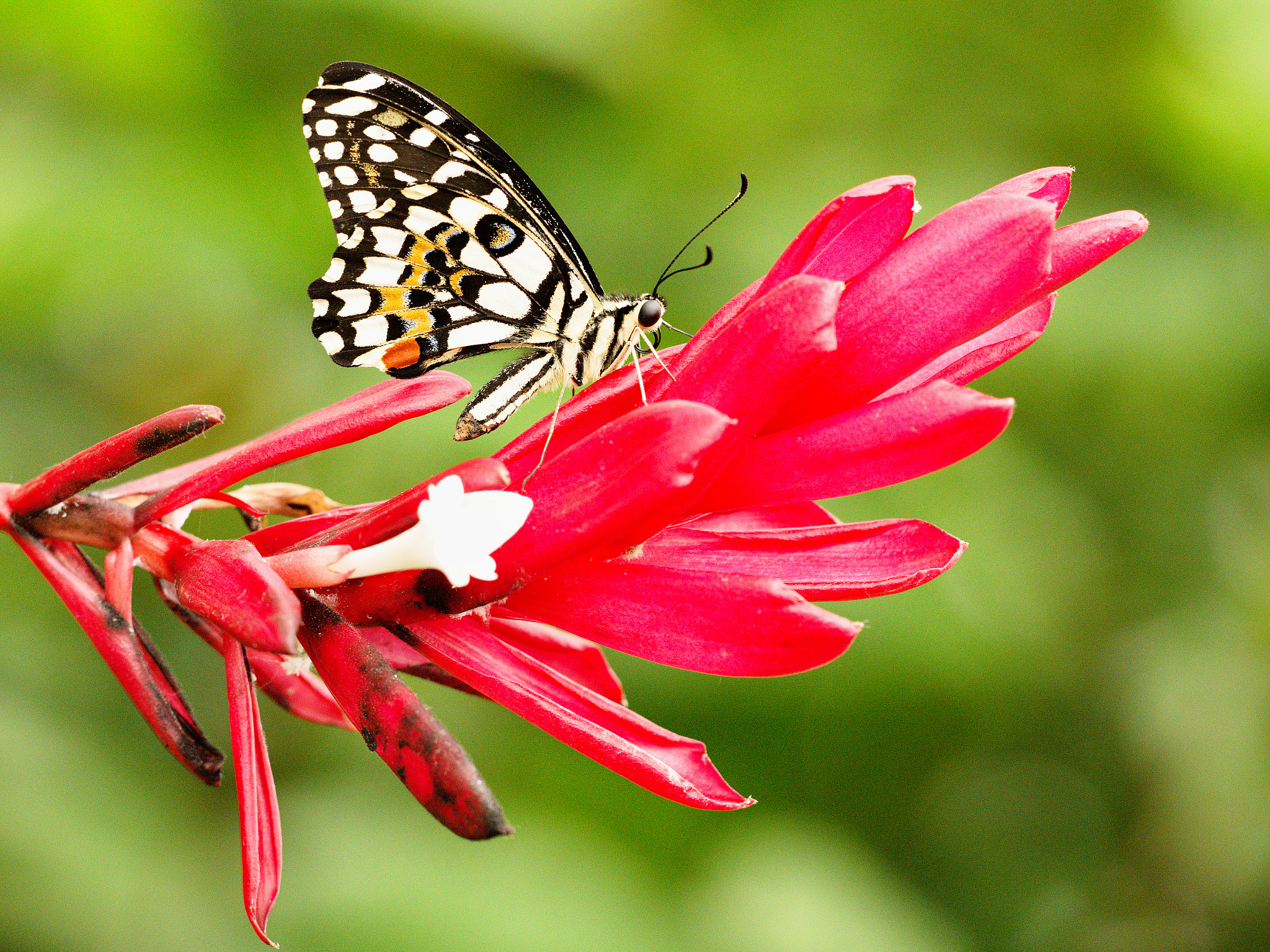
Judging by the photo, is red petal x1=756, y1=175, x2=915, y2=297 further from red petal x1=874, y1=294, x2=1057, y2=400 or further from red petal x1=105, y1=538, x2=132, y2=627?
red petal x1=105, y1=538, x2=132, y2=627

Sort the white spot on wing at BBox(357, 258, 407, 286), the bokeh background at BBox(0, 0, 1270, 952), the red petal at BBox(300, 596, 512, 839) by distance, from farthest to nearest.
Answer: the bokeh background at BBox(0, 0, 1270, 952)
the white spot on wing at BBox(357, 258, 407, 286)
the red petal at BBox(300, 596, 512, 839)

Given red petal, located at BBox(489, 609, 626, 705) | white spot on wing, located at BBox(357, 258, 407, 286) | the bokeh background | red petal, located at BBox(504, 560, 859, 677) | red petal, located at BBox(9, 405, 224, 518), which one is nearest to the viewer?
red petal, located at BBox(504, 560, 859, 677)

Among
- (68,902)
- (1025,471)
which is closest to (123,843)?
(68,902)

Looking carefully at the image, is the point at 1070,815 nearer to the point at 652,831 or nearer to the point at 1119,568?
the point at 1119,568

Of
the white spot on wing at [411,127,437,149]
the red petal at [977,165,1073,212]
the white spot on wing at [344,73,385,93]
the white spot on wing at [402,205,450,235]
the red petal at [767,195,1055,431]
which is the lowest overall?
the white spot on wing at [402,205,450,235]

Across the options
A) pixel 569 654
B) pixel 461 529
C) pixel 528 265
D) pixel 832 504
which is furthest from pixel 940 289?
pixel 832 504

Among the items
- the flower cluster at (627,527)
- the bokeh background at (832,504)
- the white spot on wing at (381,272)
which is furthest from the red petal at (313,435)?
the bokeh background at (832,504)

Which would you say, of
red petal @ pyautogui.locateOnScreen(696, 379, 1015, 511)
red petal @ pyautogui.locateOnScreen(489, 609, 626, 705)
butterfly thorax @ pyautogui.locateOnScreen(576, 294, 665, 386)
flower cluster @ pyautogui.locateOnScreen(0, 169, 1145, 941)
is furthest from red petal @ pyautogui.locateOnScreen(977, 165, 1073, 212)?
red petal @ pyautogui.locateOnScreen(489, 609, 626, 705)
